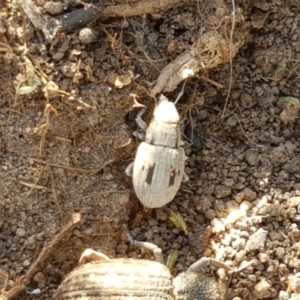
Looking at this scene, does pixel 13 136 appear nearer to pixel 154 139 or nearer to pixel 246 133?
pixel 154 139

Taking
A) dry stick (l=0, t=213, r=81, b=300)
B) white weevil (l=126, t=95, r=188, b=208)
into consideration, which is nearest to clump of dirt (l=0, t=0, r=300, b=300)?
dry stick (l=0, t=213, r=81, b=300)

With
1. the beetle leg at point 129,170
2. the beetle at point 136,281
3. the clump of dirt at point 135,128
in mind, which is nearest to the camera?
the beetle at point 136,281

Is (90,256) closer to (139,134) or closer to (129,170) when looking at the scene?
(129,170)

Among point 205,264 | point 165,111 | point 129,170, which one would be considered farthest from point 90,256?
point 165,111

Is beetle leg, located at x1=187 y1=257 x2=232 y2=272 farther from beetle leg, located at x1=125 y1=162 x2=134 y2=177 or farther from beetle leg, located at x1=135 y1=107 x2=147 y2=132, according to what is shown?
beetle leg, located at x1=135 y1=107 x2=147 y2=132

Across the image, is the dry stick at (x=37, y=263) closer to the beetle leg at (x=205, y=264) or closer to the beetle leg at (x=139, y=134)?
the beetle leg at (x=139, y=134)

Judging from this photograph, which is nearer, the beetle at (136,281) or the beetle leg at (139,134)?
the beetle at (136,281)

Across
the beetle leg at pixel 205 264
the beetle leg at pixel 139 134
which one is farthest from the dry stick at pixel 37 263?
the beetle leg at pixel 205 264

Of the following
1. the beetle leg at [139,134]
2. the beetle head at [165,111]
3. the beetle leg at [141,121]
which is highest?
the beetle head at [165,111]
